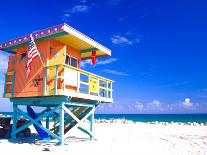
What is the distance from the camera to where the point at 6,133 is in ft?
49.5

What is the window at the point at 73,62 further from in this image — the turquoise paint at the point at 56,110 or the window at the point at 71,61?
the turquoise paint at the point at 56,110

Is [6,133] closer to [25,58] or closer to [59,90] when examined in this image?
[25,58]

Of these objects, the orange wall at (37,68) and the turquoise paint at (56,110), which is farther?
the orange wall at (37,68)

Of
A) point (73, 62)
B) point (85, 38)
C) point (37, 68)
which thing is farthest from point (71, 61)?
point (37, 68)

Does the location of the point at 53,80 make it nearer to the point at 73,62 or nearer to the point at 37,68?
the point at 37,68

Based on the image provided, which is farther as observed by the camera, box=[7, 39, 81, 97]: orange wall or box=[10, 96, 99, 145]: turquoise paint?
box=[7, 39, 81, 97]: orange wall

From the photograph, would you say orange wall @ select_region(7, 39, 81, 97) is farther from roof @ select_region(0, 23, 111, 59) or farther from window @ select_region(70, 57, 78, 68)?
window @ select_region(70, 57, 78, 68)

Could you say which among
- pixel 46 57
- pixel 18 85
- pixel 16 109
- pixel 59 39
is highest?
pixel 59 39

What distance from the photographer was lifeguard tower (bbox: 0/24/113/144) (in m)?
12.4

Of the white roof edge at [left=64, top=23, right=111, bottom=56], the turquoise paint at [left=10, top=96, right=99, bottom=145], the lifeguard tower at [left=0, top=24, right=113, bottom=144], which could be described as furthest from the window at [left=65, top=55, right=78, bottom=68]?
the turquoise paint at [left=10, top=96, right=99, bottom=145]

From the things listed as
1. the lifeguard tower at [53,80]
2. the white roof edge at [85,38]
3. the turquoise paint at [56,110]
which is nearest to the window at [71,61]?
the lifeguard tower at [53,80]

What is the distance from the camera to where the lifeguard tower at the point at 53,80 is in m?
12.4

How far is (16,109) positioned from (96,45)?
18.5ft

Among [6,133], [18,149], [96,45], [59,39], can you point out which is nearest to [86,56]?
[96,45]
